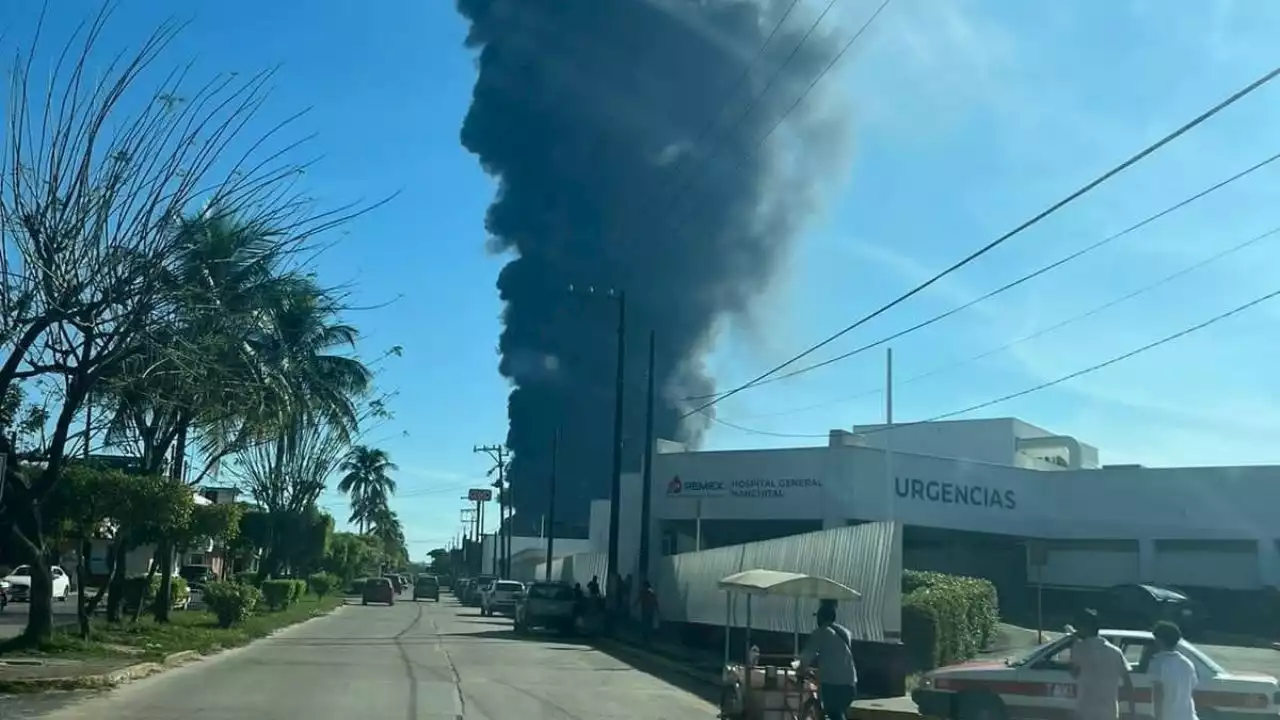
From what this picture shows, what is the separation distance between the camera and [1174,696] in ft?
39.1

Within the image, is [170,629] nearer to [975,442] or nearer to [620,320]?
[620,320]

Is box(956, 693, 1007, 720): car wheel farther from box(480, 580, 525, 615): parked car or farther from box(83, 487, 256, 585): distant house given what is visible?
→ box(480, 580, 525, 615): parked car

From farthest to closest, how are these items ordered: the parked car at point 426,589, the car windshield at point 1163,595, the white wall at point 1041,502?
the parked car at point 426,589, the white wall at point 1041,502, the car windshield at point 1163,595

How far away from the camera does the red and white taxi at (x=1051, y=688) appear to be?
15.6 m

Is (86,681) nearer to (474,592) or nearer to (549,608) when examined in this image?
(549,608)

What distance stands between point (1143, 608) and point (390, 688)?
2474 centimetres

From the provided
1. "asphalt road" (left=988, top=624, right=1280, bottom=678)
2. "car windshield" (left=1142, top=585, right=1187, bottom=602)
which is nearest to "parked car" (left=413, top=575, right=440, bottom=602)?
"asphalt road" (left=988, top=624, right=1280, bottom=678)

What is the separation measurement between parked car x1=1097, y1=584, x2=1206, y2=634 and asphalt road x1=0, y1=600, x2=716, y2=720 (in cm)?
1574

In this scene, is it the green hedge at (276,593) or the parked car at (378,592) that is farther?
the parked car at (378,592)

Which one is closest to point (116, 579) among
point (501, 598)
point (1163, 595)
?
point (1163, 595)

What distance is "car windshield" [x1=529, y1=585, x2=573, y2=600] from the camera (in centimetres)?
4069

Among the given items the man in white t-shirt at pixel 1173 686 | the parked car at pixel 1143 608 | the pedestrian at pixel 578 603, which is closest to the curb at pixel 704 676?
the pedestrian at pixel 578 603

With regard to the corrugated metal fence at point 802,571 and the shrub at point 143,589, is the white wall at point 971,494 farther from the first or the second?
the shrub at point 143,589

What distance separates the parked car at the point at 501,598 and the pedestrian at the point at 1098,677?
47350 mm
